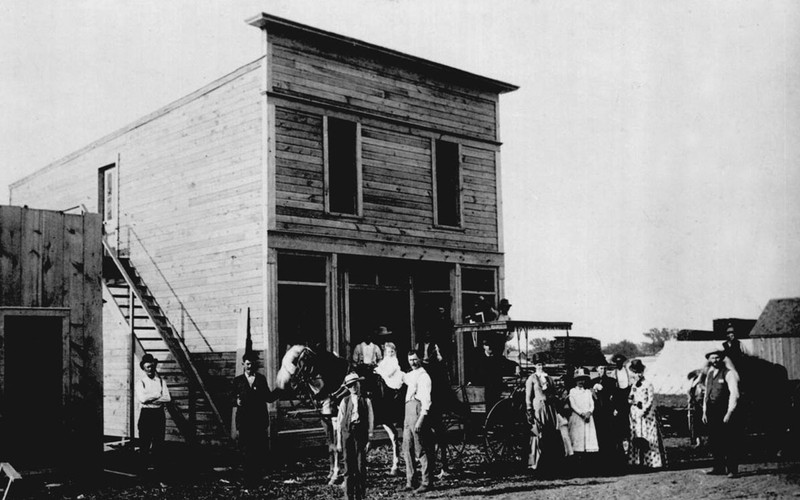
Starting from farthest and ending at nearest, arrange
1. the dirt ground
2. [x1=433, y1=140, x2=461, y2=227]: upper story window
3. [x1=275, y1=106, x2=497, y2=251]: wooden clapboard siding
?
[x1=433, y1=140, x2=461, y2=227]: upper story window
[x1=275, y1=106, x2=497, y2=251]: wooden clapboard siding
the dirt ground

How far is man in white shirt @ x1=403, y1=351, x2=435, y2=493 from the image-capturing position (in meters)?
11.7

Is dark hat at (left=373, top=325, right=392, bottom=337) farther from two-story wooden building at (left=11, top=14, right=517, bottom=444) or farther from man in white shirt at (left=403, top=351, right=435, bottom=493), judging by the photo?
man in white shirt at (left=403, top=351, right=435, bottom=493)

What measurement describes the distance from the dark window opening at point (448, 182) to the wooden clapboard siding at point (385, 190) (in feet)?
0.78

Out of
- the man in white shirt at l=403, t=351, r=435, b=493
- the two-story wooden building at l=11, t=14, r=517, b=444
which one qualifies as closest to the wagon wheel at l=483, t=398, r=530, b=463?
the man in white shirt at l=403, t=351, r=435, b=493

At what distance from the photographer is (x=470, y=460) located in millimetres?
15008

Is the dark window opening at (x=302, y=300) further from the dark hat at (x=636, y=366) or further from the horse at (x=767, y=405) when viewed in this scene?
the horse at (x=767, y=405)

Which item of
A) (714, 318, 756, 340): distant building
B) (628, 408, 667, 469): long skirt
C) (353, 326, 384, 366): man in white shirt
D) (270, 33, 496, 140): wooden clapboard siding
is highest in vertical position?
(270, 33, 496, 140): wooden clapboard siding

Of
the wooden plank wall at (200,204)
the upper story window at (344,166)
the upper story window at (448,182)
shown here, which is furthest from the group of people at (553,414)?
the upper story window at (448,182)

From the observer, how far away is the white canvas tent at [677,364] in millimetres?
25927

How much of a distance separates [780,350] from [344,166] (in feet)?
47.1

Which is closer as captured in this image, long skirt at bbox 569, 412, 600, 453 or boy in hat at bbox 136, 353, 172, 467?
boy in hat at bbox 136, 353, 172, 467

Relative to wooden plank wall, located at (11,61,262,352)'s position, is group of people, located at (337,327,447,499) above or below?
below

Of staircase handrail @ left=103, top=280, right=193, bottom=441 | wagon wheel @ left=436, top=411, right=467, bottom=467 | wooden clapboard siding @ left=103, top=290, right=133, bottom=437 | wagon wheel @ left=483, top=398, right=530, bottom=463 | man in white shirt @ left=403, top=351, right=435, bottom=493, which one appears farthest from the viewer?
wooden clapboard siding @ left=103, top=290, right=133, bottom=437

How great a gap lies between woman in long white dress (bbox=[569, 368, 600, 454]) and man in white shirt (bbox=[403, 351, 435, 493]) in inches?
117
